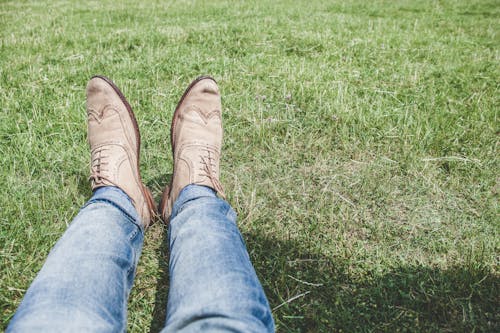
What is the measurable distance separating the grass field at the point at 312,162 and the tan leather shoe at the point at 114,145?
0.25 m

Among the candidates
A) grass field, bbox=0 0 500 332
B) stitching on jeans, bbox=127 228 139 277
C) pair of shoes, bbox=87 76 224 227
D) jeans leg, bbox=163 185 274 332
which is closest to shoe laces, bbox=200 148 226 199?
pair of shoes, bbox=87 76 224 227

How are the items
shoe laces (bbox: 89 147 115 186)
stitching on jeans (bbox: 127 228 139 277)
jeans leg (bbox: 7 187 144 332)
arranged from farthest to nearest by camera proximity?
shoe laces (bbox: 89 147 115 186), stitching on jeans (bbox: 127 228 139 277), jeans leg (bbox: 7 187 144 332)

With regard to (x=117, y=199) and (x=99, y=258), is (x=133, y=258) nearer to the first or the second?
(x=99, y=258)

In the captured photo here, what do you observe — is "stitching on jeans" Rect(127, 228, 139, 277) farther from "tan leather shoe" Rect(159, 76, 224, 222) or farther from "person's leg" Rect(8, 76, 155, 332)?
"tan leather shoe" Rect(159, 76, 224, 222)

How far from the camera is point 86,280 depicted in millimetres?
1183

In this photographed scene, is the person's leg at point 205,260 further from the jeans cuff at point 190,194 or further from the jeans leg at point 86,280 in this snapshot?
the jeans leg at point 86,280

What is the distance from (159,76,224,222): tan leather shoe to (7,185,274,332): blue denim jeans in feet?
1.28

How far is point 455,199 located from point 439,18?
6042 mm

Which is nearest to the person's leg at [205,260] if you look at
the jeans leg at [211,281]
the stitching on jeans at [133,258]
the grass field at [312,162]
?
the jeans leg at [211,281]

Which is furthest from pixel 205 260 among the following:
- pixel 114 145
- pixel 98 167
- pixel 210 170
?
pixel 114 145

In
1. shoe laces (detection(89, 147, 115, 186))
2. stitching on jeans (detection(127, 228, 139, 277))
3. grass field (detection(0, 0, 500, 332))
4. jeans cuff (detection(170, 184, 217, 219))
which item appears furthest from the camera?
shoe laces (detection(89, 147, 115, 186))

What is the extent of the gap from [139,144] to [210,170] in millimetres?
594

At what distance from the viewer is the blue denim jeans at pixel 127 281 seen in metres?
1.07

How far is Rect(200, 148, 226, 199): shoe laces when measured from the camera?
198 centimetres
